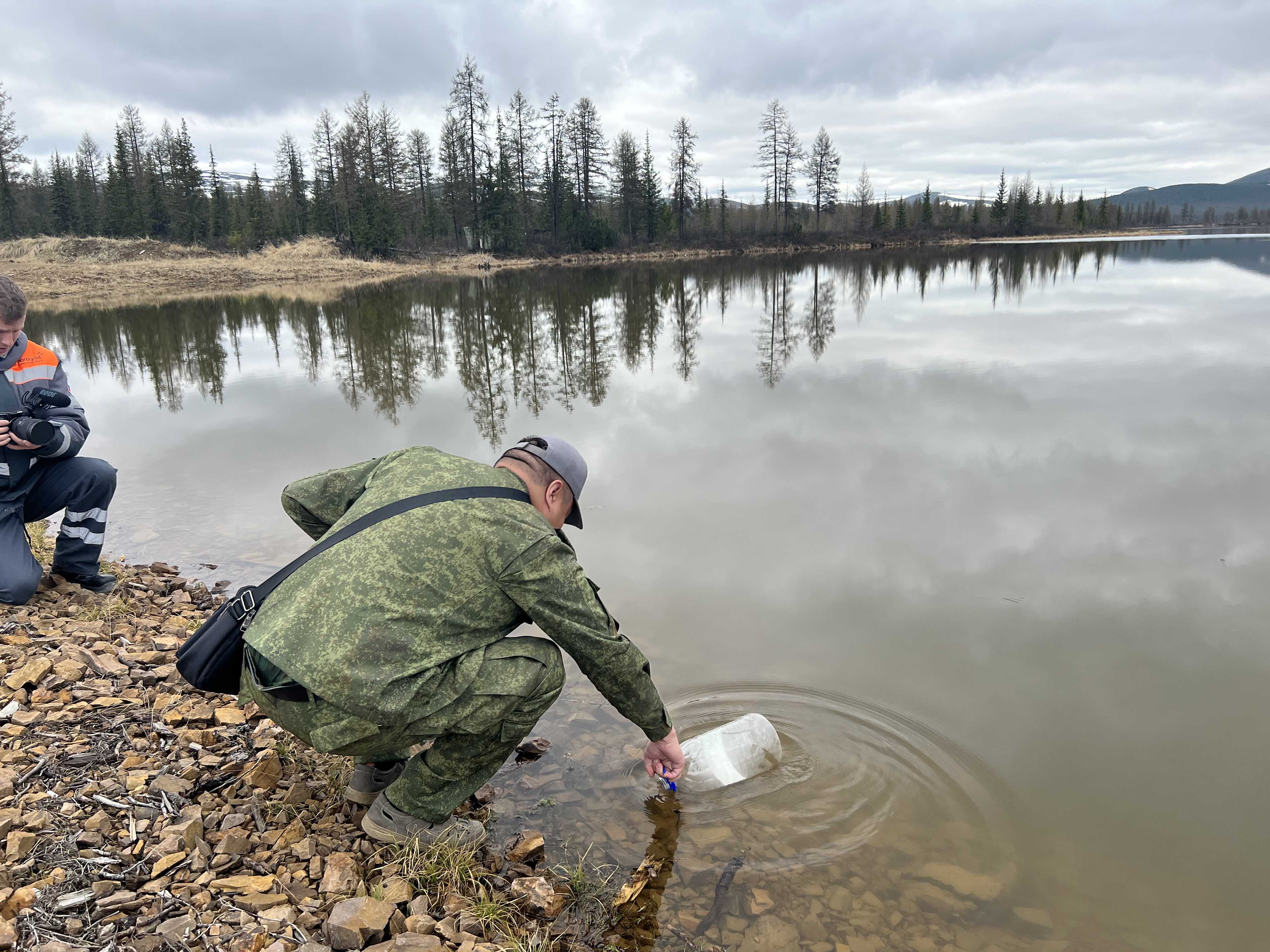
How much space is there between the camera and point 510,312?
20.4 m

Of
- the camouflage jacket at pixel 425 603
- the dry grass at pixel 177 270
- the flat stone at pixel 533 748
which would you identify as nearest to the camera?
the camouflage jacket at pixel 425 603

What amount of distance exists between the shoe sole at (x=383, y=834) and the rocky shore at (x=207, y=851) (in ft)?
0.11

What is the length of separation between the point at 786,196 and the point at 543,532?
73204 mm

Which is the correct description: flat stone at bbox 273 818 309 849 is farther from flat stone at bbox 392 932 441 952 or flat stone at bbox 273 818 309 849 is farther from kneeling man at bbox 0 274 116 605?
kneeling man at bbox 0 274 116 605

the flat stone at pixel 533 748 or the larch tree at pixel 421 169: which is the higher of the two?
the larch tree at pixel 421 169

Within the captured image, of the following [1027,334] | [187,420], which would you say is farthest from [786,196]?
[187,420]

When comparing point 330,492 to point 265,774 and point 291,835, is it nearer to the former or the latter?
point 265,774

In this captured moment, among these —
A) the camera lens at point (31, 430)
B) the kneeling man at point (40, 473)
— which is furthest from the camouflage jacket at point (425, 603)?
the kneeling man at point (40, 473)

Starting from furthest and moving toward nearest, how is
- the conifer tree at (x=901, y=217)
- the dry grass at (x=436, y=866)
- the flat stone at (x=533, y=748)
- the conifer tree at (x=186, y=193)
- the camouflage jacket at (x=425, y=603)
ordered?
the conifer tree at (x=901, y=217) < the conifer tree at (x=186, y=193) < the flat stone at (x=533, y=748) < the dry grass at (x=436, y=866) < the camouflage jacket at (x=425, y=603)

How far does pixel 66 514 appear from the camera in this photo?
4.70 m

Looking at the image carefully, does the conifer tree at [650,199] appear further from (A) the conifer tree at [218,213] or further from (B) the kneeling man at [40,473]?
(B) the kneeling man at [40,473]

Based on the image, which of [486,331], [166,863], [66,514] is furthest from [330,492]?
[486,331]

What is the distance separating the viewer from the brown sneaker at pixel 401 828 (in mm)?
2674

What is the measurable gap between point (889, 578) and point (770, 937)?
9.12ft
